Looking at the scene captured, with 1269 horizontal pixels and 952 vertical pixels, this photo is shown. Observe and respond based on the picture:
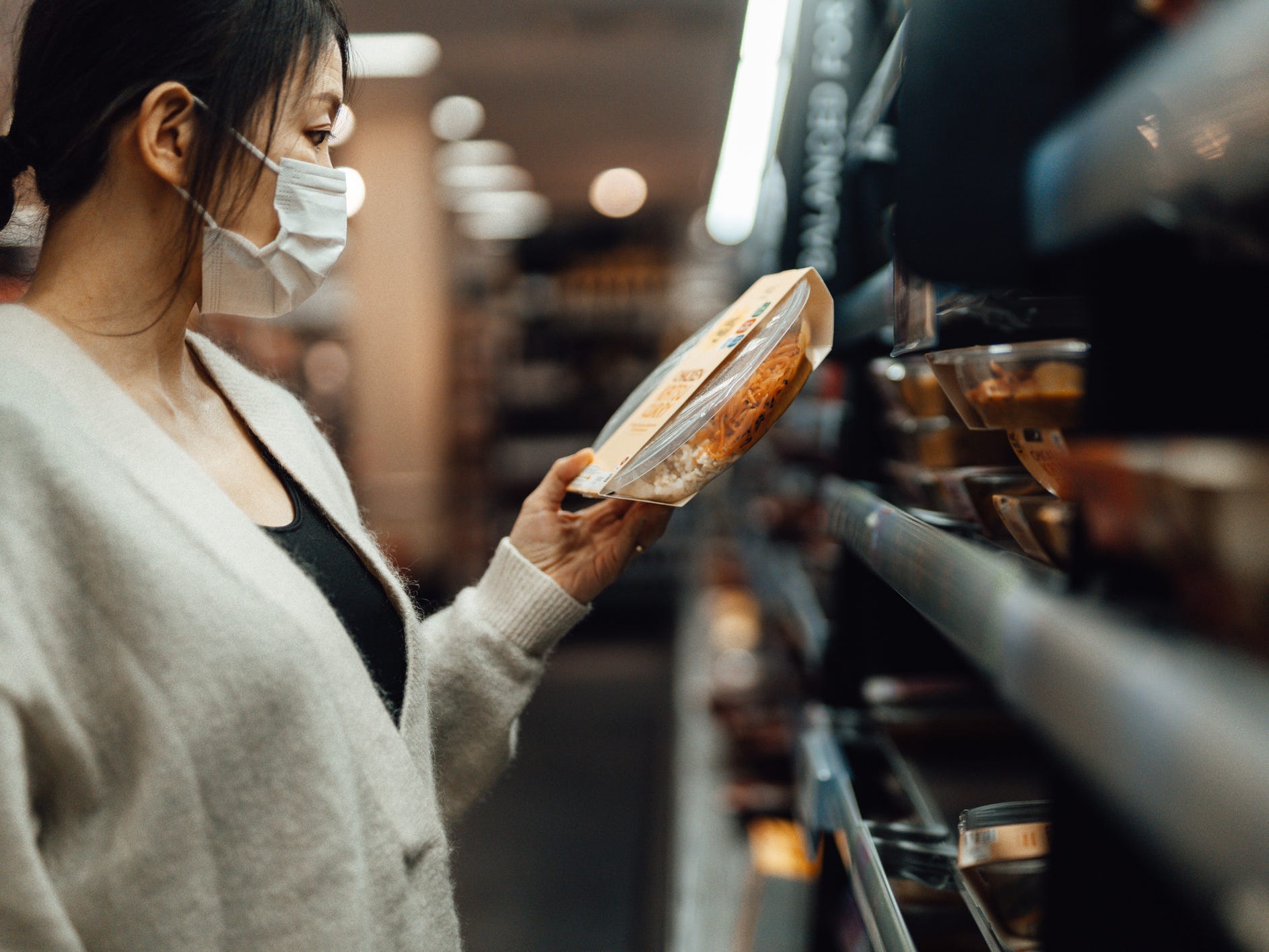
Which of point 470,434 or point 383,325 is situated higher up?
point 383,325

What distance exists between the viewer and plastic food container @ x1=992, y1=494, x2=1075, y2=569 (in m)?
0.62

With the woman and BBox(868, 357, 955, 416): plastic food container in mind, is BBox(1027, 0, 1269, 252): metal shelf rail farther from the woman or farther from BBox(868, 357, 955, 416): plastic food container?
the woman

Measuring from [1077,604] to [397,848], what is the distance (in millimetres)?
663

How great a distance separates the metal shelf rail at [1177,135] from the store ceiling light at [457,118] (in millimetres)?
5586

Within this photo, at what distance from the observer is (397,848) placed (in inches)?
33.3

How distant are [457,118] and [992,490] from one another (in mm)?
5926

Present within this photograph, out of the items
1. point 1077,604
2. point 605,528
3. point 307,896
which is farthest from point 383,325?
point 1077,604

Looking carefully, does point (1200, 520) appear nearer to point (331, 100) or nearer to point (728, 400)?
point (728, 400)

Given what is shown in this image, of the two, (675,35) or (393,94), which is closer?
(675,35)

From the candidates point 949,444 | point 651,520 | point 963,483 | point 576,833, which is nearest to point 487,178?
point 576,833

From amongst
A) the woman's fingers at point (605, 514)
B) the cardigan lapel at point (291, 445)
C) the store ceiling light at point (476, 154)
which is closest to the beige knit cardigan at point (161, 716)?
the cardigan lapel at point (291, 445)

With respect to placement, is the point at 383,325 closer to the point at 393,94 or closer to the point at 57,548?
the point at 393,94

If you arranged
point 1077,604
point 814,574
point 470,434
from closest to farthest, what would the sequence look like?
point 1077,604
point 814,574
point 470,434

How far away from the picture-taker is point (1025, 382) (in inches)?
26.5
